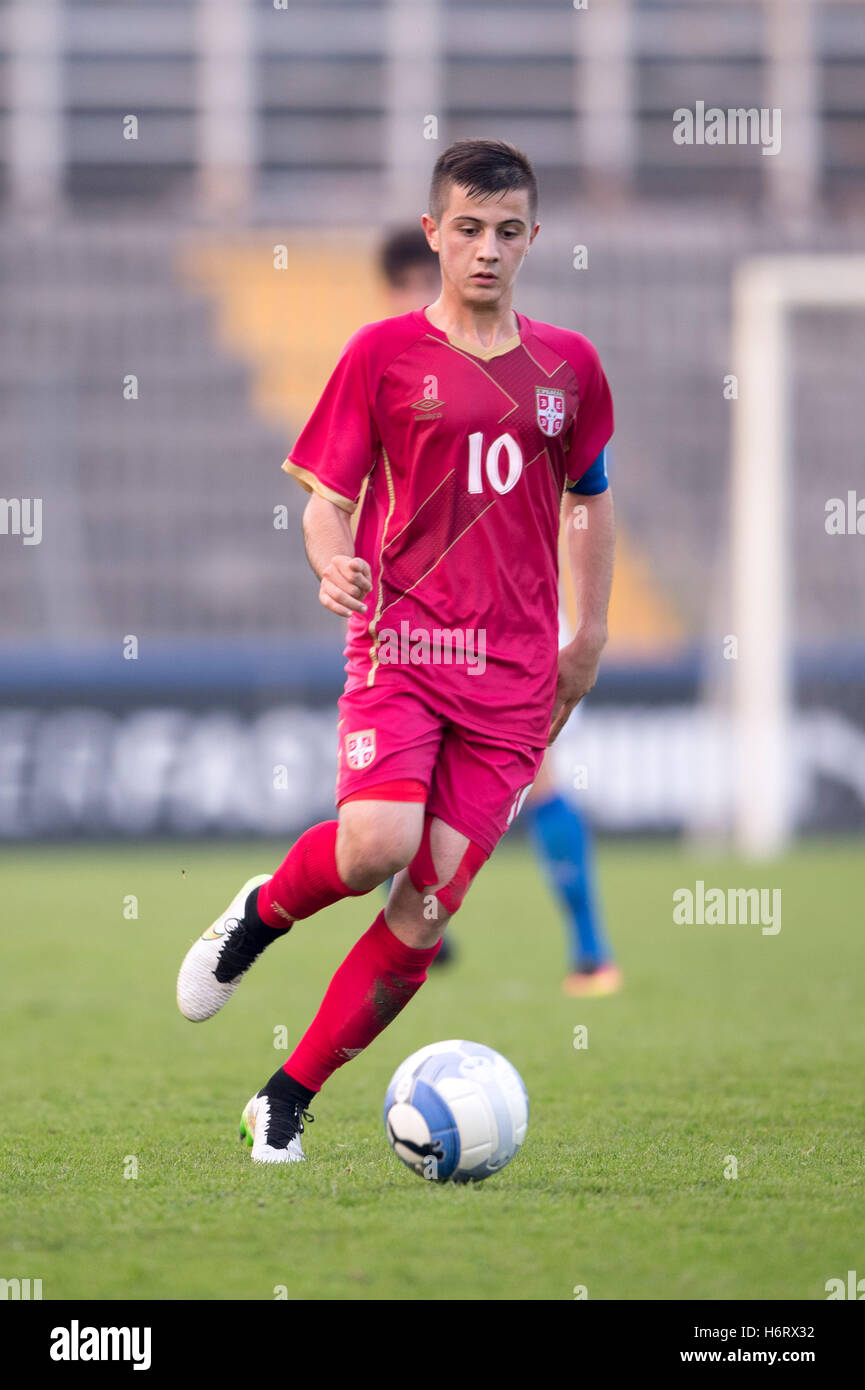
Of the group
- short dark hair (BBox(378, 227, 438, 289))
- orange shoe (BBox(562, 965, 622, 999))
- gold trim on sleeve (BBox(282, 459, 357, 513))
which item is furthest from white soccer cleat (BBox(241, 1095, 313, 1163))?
short dark hair (BBox(378, 227, 438, 289))

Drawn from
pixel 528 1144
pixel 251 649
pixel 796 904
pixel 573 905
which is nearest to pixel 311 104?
pixel 251 649

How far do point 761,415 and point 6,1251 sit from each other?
31.6 feet

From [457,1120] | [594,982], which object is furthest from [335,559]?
[594,982]

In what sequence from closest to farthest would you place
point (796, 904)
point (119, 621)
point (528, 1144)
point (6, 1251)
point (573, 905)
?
point (6, 1251)
point (528, 1144)
point (573, 905)
point (796, 904)
point (119, 621)

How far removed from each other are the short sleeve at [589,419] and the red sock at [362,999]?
3.09 feet

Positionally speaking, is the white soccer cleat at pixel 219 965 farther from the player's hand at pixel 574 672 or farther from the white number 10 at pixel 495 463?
the white number 10 at pixel 495 463

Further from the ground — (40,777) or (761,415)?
(761,415)

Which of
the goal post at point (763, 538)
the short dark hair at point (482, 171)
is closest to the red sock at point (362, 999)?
the short dark hair at point (482, 171)

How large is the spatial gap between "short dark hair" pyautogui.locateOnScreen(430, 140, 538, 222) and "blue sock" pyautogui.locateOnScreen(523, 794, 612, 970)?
2963 millimetres

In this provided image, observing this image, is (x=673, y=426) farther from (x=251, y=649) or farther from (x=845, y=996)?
(x=845, y=996)

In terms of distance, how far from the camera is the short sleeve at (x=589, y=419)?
3582 mm

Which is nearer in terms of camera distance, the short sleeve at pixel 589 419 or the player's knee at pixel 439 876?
the player's knee at pixel 439 876

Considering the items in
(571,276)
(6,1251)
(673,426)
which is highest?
(571,276)

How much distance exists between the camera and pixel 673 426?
16453 millimetres
